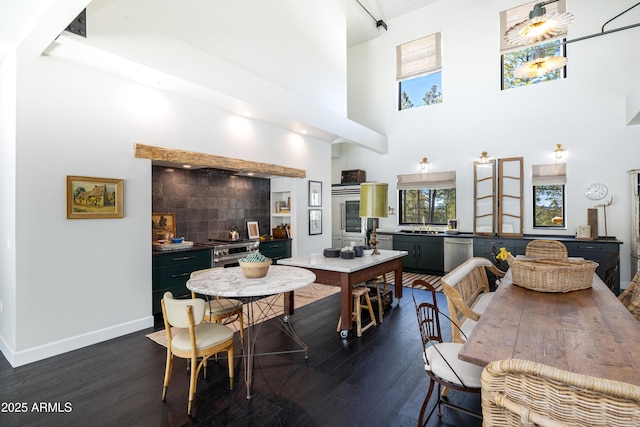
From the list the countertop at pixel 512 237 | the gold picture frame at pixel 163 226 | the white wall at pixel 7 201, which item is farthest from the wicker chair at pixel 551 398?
the countertop at pixel 512 237

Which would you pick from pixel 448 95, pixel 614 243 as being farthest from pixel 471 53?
pixel 614 243

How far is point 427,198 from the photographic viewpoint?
771 cm

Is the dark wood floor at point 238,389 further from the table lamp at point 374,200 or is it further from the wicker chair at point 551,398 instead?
the table lamp at point 374,200

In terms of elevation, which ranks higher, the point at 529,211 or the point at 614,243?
the point at 529,211

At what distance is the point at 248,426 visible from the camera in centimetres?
205

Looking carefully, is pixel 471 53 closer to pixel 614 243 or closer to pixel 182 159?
pixel 614 243

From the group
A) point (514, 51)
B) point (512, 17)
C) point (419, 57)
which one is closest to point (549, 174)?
point (514, 51)

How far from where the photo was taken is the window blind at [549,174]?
6.04 metres

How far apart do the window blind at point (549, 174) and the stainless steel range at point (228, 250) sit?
18.2ft

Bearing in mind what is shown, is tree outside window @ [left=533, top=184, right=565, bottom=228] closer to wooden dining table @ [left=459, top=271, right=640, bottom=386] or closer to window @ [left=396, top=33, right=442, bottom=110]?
window @ [left=396, top=33, right=442, bottom=110]

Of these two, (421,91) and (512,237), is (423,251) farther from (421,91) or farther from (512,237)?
(421,91)

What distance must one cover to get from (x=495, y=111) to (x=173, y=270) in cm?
686

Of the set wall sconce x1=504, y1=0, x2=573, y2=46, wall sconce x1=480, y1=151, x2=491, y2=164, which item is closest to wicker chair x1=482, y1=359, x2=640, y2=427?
wall sconce x1=504, y1=0, x2=573, y2=46

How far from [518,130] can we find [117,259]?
24.0 ft
